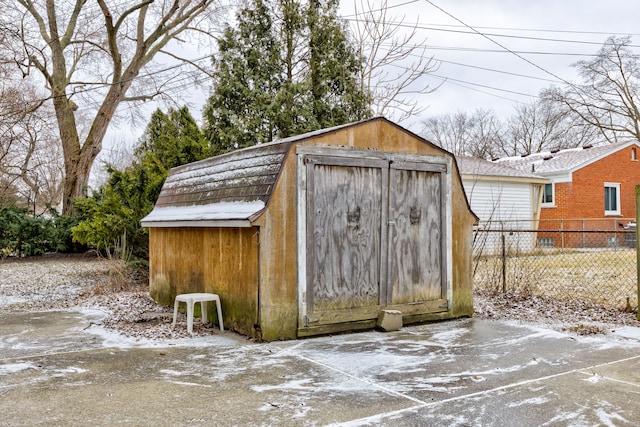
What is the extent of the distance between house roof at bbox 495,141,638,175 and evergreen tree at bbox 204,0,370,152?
1269 centimetres

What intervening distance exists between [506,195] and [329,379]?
682 inches

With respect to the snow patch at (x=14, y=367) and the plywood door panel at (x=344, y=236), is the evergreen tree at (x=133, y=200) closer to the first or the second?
the plywood door panel at (x=344, y=236)

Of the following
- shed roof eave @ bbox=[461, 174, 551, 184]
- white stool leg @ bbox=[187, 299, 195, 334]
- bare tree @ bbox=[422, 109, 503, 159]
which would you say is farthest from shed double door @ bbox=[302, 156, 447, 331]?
bare tree @ bbox=[422, 109, 503, 159]

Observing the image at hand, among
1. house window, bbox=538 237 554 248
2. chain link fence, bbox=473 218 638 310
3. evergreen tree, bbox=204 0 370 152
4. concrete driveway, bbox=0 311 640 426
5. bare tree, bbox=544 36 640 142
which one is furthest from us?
bare tree, bbox=544 36 640 142

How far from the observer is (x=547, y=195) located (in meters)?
23.0

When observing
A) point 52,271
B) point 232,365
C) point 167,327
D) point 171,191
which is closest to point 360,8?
point 171,191

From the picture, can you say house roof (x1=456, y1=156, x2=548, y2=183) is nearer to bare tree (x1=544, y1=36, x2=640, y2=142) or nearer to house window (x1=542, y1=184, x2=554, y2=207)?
house window (x1=542, y1=184, x2=554, y2=207)

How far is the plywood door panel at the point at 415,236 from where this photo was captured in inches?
271

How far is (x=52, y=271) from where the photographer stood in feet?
44.5

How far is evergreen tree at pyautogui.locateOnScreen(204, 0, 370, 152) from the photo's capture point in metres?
12.4

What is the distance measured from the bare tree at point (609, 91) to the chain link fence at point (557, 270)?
493 inches

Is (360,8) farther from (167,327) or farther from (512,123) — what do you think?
(512,123)

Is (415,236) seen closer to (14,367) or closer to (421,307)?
(421,307)

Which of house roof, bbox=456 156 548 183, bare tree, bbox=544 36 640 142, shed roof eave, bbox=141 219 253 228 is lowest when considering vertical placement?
shed roof eave, bbox=141 219 253 228
